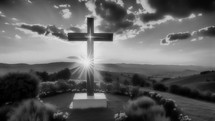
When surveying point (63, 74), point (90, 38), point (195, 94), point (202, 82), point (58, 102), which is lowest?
point (202, 82)

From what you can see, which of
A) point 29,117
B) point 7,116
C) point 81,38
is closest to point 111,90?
point 81,38

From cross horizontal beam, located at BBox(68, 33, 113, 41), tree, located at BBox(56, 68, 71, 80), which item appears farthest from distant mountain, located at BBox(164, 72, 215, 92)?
cross horizontal beam, located at BBox(68, 33, 113, 41)

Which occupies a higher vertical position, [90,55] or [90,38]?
[90,38]

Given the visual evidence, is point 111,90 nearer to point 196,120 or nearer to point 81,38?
point 81,38

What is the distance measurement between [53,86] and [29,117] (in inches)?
396

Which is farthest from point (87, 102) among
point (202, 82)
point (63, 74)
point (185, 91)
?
point (202, 82)

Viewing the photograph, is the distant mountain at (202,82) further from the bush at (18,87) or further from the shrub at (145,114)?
the bush at (18,87)

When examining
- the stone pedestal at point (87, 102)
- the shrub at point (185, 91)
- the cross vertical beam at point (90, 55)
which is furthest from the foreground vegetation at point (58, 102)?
the shrub at point (185, 91)

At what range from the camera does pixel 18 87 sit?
11719mm

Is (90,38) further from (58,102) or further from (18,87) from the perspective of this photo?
(18,87)

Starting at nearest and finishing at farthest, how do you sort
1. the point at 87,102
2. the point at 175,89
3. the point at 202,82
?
the point at 87,102 < the point at 175,89 < the point at 202,82

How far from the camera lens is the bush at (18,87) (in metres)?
11.6

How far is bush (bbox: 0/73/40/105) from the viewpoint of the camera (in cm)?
1165

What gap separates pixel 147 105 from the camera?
28.9 ft
